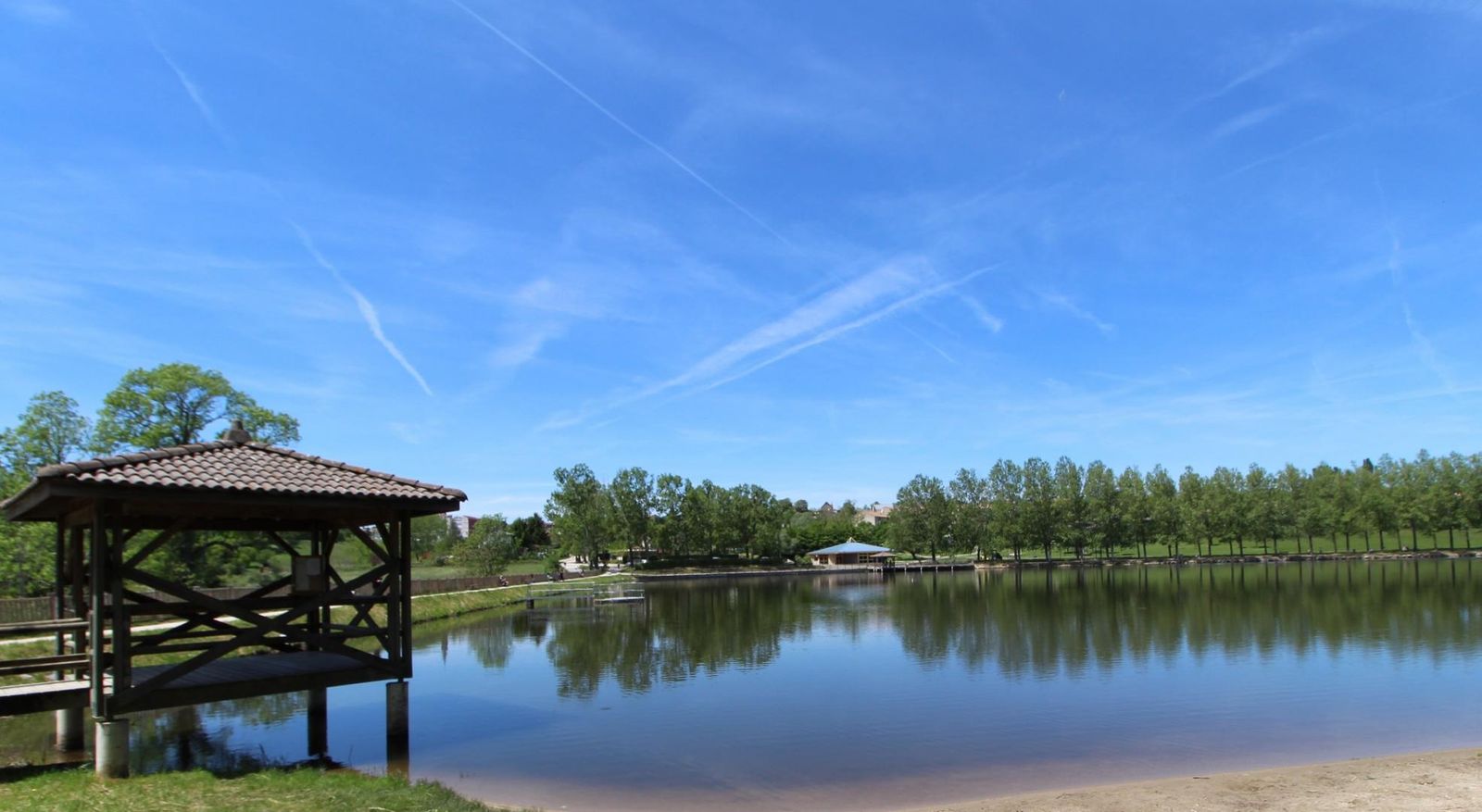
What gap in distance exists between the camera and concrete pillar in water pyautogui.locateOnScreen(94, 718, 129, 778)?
1084cm

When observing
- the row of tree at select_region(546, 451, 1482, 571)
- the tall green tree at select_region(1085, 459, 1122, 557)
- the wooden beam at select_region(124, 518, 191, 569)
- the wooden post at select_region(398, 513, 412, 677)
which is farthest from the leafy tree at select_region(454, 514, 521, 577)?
the tall green tree at select_region(1085, 459, 1122, 557)

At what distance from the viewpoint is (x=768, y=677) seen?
25.2 meters

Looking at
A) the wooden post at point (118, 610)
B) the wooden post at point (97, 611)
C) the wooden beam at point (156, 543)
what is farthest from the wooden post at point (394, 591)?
the wooden post at point (97, 611)

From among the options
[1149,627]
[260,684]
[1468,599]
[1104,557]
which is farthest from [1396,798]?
[1104,557]

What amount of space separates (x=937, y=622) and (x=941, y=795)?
27707mm

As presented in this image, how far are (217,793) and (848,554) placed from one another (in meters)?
106

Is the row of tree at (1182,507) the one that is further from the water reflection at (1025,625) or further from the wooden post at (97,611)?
the wooden post at (97,611)

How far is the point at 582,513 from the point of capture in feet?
333

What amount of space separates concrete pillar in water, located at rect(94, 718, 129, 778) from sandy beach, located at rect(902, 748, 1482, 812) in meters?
10.2

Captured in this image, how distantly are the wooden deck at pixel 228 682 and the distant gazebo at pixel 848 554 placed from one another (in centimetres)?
9671

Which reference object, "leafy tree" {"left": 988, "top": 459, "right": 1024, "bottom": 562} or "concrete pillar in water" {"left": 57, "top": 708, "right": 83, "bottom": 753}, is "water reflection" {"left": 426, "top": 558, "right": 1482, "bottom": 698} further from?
"leafy tree" {"left": 988, "top": 459, "right": 1024, "bottom": 562}

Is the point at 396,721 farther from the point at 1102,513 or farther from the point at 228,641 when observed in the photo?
the point at 1102,513

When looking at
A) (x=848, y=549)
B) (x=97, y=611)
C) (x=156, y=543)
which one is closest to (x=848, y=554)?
(x=848, y=549)

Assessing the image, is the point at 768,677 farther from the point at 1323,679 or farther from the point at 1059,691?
the point at 1323,679
